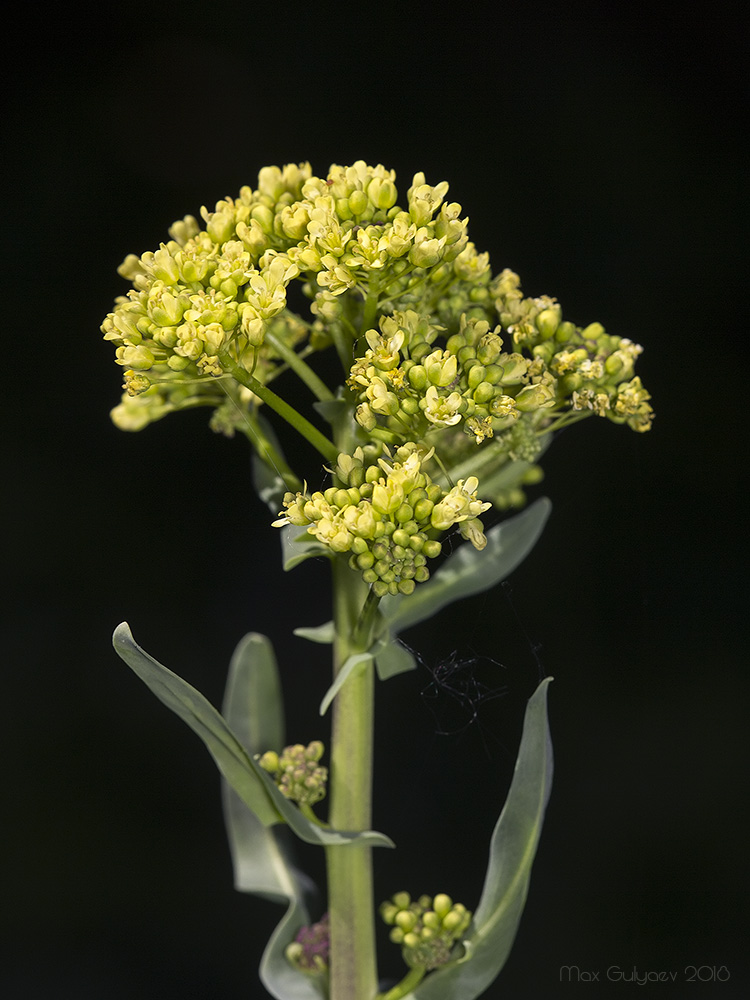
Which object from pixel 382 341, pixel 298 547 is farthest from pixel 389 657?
pixel 382 341

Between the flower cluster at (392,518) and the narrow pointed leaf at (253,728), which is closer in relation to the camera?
the flower cluster at (392,518)

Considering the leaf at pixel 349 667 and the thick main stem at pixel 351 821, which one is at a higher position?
the leaf at pixel 349 667

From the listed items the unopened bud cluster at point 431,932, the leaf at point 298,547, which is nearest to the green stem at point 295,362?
the leaf at point 298,547

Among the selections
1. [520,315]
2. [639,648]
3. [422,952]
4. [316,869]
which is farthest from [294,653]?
[520,315]

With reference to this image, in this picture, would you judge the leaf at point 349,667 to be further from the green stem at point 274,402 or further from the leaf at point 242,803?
the leaf at point 242,803

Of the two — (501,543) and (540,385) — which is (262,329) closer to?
(540,385)

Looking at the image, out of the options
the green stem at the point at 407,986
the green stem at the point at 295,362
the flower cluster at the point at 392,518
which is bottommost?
the green stem at the point at 407,986

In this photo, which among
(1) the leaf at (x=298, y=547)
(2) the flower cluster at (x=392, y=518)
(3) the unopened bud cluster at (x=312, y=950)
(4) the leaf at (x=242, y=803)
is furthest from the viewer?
(4) the leaf at (x=242, y=803)

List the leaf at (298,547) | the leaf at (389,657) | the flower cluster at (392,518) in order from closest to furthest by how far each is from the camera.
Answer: the flower cluster at (392,518)
the leaf at (298,547)
the leaf at (389,657)
